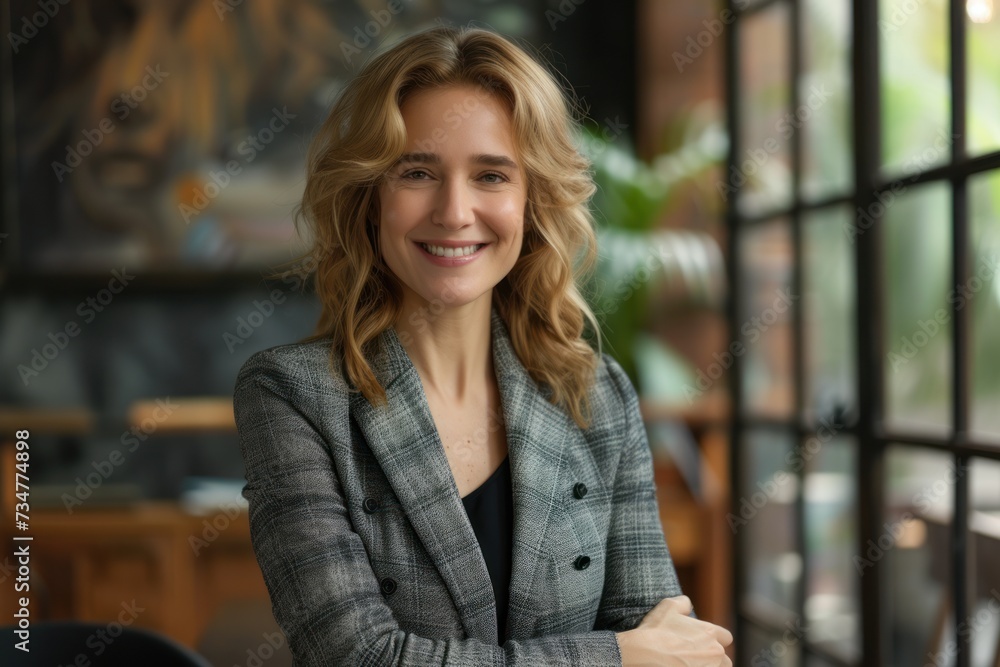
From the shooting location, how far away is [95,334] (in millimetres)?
4027

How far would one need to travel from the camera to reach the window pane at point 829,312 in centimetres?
242

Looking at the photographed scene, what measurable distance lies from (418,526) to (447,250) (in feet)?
1.23

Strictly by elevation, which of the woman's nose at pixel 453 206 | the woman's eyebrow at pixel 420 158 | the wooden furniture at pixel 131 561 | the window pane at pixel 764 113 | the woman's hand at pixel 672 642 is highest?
the window pane at pixel 764 113

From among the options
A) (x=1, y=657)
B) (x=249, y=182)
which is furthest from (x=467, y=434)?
(x=249, y=182)

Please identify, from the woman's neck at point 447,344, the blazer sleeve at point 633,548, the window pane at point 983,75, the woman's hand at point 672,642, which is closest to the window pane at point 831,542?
the window pane at point 983,75

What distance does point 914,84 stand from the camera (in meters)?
2.12

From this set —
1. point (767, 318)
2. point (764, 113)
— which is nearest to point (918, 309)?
point (767, 318)

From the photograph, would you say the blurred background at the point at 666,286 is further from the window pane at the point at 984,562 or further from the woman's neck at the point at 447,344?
the woman's neck at the point at 447,344

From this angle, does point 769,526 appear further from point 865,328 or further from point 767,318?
point 865,328

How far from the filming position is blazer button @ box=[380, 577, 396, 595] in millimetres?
1315

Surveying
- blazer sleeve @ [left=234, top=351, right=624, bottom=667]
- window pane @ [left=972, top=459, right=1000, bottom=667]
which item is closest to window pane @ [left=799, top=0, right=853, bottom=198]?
window pane @ [left=972, top=459, right=1000, bottom=667]

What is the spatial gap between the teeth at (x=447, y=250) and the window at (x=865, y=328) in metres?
1.08

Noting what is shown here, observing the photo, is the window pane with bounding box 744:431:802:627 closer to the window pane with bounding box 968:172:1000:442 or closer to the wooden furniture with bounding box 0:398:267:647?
the window pane with bounding box 968:172:1000:442

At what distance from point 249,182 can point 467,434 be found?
2865mm
